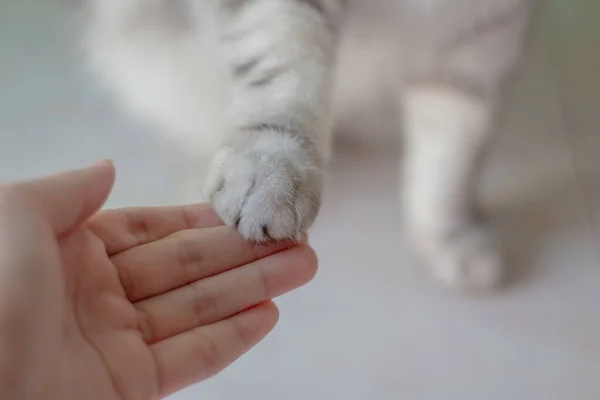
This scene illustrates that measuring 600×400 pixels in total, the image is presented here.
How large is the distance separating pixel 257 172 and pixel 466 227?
0.37m

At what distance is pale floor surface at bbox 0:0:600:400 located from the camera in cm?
85

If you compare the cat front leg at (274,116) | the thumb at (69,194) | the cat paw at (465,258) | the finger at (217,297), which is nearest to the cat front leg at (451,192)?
the cat paw at (465,258)

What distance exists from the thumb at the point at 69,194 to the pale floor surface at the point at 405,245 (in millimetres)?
297

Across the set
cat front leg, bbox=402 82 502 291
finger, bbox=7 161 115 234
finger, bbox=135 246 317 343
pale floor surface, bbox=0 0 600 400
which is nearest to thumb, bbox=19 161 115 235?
finger, bbox=7 161 115 234

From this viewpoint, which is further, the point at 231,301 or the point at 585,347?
the point at 585,347

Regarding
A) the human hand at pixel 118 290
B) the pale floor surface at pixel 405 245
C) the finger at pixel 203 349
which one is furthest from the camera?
the pale floor surface at pixel 405 245

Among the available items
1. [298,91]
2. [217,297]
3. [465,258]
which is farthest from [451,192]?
[217,297]

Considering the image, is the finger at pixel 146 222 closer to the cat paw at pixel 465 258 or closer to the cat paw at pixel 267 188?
the cat paw at pixel 267 188

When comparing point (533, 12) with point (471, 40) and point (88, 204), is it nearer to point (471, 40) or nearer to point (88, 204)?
point (471, 40)

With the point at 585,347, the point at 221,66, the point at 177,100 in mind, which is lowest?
the point at 585,347

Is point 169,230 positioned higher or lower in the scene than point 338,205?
lower

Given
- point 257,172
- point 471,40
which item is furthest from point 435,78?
point 257,172

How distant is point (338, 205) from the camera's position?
101cm

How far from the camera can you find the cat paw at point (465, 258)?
36.5 inches
